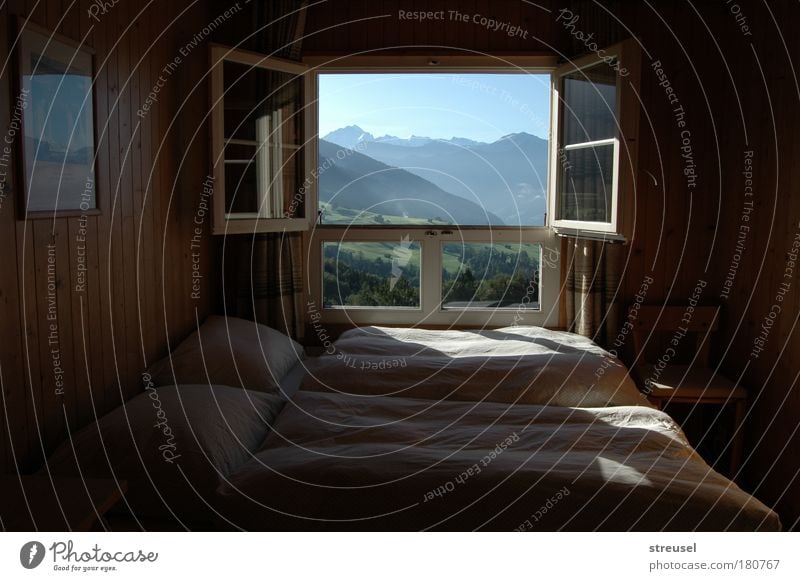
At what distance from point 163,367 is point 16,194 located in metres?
1.22

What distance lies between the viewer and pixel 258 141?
160 inches

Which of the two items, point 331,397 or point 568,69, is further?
point 568,69

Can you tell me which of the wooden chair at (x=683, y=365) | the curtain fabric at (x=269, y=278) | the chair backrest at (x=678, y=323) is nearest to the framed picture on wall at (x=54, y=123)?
the curtain fabric at (x=269, y=278)

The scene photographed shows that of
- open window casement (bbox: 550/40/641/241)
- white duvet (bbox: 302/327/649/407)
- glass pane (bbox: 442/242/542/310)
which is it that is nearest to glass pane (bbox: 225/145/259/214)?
white duvet (bbox: 302/327/649/407)

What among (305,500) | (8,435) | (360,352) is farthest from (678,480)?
(8,435)

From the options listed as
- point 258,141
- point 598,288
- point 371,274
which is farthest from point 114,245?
point 598,288

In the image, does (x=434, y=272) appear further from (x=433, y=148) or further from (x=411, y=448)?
(x=411, y=448)

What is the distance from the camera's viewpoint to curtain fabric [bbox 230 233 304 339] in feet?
14.0

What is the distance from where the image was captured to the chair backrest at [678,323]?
4.19 m

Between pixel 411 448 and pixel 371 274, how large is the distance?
2161 mm

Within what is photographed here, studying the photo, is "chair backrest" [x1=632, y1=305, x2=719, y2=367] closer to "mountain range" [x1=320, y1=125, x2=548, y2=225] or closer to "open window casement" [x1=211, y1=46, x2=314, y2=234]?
"mountain range" [x1=320, y1=125, x2=548, y2=225]

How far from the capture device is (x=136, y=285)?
3236mm

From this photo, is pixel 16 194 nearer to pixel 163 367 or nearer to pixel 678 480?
pixel 163 367

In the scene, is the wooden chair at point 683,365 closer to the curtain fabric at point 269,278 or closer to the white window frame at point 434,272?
the white window frame at point 434,272
